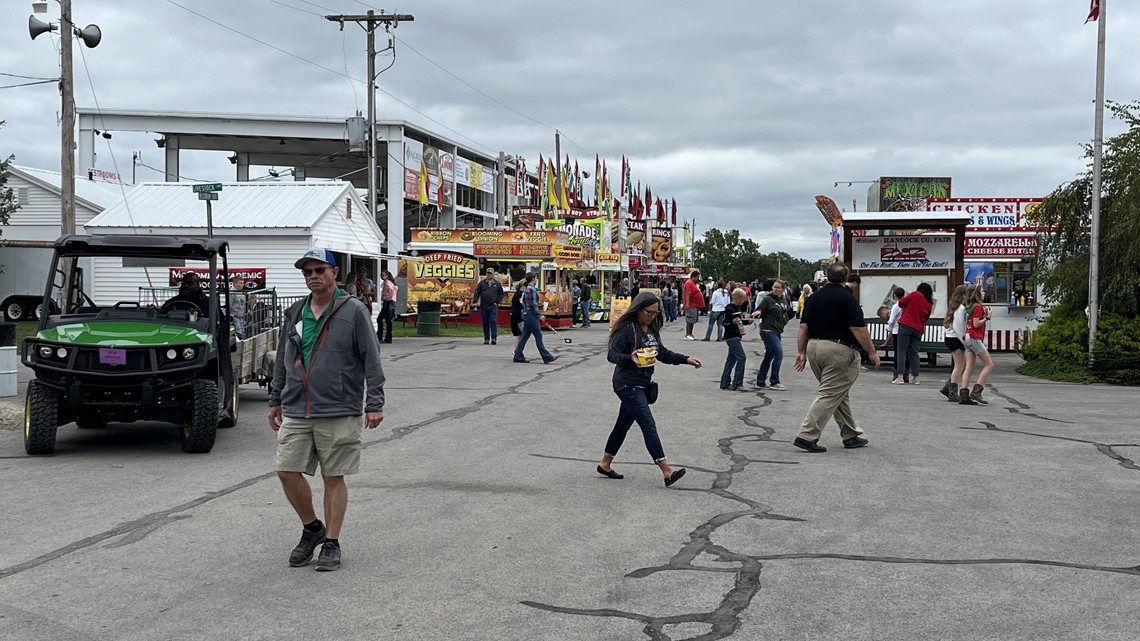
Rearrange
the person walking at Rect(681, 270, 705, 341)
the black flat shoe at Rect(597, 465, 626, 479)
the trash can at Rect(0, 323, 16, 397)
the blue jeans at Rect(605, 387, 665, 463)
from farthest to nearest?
the person walking at Rect(681, 270, 705, 341) → the trash can at Rect(0, 323, 16, 397) → the black flat shoe at Rect(597, 465, 626, 479) → the blue jeans at Rect(605, 387, 665, 463)

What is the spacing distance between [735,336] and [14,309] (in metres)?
28.5

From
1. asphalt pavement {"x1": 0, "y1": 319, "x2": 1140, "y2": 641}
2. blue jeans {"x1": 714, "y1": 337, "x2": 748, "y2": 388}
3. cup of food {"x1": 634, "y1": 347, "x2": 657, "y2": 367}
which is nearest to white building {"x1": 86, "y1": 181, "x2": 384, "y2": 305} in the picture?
blue jeans {"x1": 714, "y1": 337, "x2": 748, "y2": 388}

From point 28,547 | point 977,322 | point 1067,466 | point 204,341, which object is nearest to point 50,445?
point 204,341

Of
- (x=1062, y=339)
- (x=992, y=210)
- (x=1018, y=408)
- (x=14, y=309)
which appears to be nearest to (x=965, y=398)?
(x=1018, y=408)

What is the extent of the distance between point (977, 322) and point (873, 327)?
705 centimetres

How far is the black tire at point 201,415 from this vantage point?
10.4 meters

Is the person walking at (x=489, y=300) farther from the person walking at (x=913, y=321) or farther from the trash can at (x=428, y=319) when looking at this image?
the person walking at (x=913, y=321)

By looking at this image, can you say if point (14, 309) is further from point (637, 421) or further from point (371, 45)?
point (637, 421)

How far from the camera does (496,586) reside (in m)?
5.94

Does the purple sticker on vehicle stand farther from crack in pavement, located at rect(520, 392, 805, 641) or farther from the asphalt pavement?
crack in pavement, located at rect(520, 392, 805, 641)

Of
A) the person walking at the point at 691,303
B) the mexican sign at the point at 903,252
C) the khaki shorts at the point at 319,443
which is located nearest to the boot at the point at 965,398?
the mexican sign at the point at 903,252

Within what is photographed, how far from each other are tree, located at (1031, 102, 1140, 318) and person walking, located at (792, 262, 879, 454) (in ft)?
37.5

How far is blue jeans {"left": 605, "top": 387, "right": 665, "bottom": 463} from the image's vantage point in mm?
9000

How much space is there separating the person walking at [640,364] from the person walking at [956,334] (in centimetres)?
794
